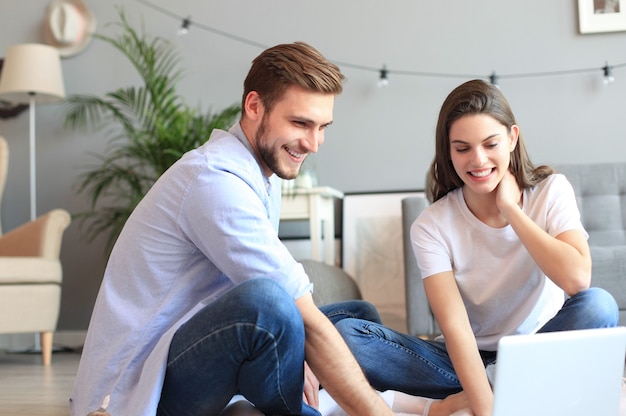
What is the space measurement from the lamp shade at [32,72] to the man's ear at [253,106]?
2.62 m

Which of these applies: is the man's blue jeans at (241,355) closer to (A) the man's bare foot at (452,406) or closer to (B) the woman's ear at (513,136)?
(A) the man's bare foot at (452,406)

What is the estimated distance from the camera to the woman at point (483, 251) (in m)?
1.73

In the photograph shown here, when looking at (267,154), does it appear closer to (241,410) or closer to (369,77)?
(241,410)

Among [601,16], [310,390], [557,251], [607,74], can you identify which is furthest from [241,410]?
[601,16]

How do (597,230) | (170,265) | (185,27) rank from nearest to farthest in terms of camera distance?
(170,265) < (597,230) < (185,27)

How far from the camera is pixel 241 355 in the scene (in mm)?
1405

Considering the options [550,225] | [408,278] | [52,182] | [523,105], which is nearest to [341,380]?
[550,225]

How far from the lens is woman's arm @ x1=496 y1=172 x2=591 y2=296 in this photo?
5.56 feet

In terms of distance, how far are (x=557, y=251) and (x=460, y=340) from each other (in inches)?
10.8

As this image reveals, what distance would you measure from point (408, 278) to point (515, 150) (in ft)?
3.92

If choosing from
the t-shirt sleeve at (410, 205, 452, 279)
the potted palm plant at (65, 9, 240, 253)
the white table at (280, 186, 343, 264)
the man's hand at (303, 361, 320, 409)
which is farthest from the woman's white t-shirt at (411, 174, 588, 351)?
the potted palm plant at (65, 9, 240, 253)

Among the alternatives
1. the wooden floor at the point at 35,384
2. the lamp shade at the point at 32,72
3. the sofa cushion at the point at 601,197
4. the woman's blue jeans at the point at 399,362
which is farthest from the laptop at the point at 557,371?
the lamp shade at the point at 32,72

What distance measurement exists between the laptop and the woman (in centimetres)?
49

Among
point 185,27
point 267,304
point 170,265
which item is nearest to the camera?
point 267,304
